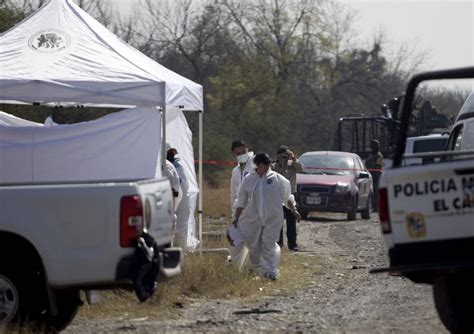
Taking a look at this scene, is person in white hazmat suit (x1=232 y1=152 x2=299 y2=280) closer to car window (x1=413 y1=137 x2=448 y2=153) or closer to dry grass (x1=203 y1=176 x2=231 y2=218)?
car window (x1=413 y1=137 x2=448 y2=153)

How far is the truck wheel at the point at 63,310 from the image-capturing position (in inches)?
373

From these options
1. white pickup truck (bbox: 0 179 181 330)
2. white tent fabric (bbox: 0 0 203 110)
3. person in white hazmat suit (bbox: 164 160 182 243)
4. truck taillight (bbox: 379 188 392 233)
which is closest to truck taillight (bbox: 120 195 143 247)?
white pickup truck (bbox: 0 179 181 330)

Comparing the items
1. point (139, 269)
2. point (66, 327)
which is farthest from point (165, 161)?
point (139, 269)

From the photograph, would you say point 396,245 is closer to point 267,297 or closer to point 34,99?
point 267,297

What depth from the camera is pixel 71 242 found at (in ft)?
29.4

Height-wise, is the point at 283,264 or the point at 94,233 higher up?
the point at 94,233

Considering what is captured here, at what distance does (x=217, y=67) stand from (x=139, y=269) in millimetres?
38799

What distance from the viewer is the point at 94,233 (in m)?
8.93

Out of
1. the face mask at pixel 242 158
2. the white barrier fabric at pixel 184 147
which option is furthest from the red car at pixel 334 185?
the face mask at pixel 242 158

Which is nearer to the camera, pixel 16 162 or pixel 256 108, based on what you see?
pixel 16 162

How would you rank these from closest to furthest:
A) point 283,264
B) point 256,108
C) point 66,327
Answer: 1. point 66,327
2. point 283,264
3. point 256,108

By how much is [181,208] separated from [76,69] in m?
3.30

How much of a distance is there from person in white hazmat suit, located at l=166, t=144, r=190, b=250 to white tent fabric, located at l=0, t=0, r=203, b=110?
863 millimetres

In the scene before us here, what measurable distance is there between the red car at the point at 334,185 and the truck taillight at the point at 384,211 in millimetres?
15708
